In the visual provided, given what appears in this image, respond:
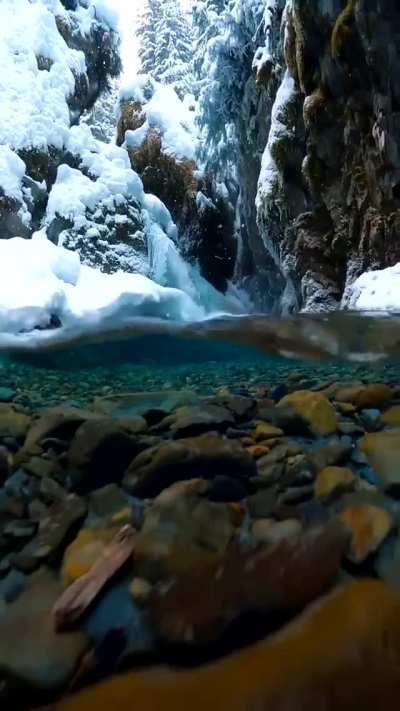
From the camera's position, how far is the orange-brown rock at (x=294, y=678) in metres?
1.02

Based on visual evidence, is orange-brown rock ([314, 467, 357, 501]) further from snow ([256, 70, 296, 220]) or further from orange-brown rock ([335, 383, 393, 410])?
snow ([256, 70, 296, 220])

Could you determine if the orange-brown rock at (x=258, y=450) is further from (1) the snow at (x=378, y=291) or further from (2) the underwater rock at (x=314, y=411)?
(1) the snow at (x=378, y=291)

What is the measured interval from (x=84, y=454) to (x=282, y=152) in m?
11.9

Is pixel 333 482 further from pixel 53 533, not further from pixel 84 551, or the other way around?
pixel 53 533

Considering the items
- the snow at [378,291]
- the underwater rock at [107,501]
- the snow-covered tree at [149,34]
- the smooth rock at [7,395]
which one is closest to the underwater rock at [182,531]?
the underwater rock at [107,501]

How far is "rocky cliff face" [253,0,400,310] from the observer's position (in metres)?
8.95

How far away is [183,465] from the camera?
1969 mm

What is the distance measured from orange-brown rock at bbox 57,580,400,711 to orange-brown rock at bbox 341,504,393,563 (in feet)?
0.70

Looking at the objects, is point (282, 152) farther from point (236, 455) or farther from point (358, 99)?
point (236, 455)

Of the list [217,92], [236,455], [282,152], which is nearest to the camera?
[236,455]

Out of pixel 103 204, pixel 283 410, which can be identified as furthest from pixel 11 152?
pixel 283 410

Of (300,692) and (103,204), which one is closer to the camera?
(300,692)

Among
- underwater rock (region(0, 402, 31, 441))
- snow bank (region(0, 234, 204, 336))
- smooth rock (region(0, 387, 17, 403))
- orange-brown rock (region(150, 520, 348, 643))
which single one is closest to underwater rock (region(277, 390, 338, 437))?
orange-brown rock (region(150, 520, 348, 643))

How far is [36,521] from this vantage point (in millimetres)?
1732
